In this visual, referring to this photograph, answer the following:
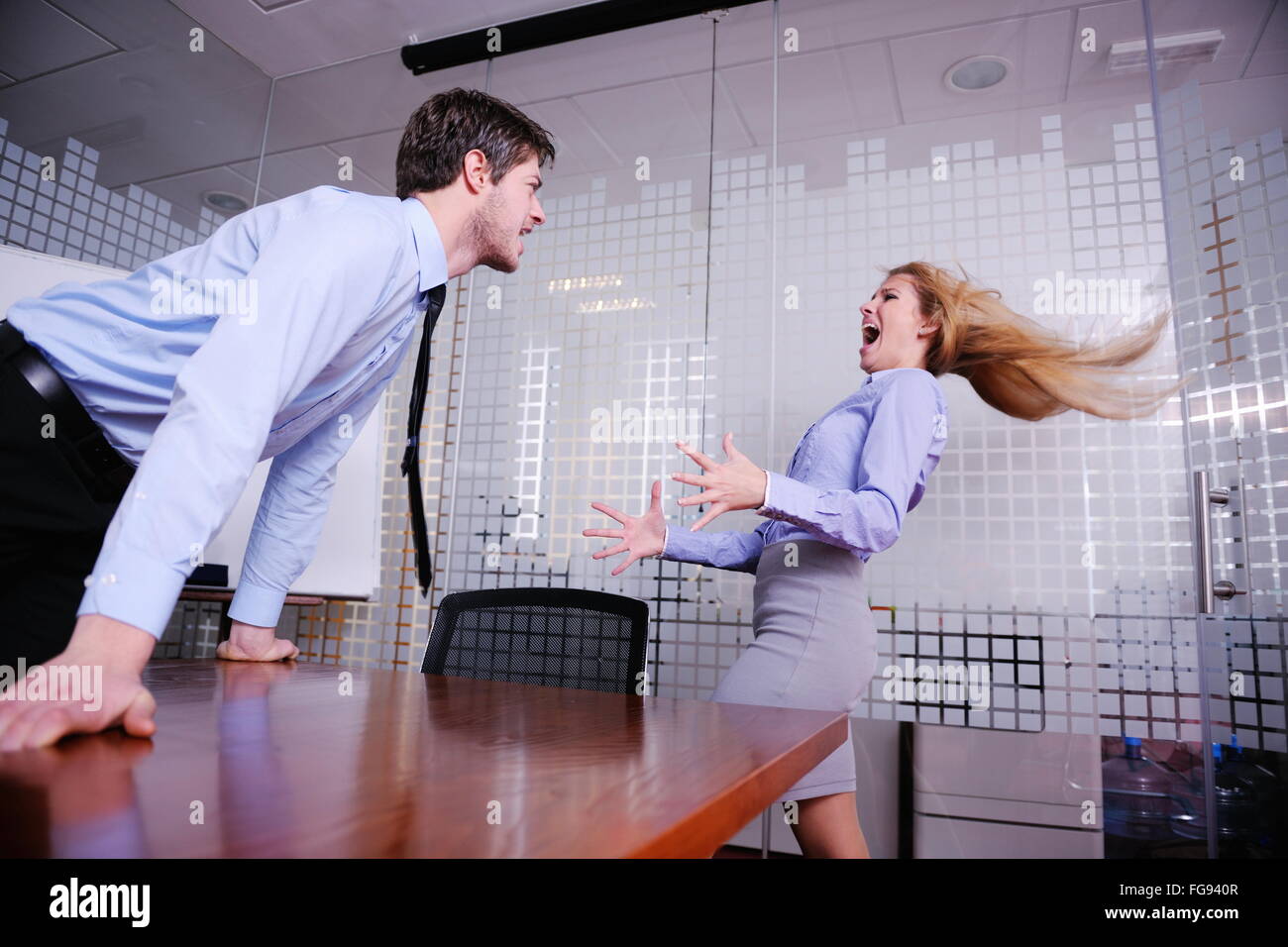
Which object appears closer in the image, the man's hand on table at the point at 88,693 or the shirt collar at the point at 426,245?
the man's hand on table at the point at 88,693

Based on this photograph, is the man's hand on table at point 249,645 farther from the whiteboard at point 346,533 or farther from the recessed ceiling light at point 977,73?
the recessed ceiling light at point 977,73

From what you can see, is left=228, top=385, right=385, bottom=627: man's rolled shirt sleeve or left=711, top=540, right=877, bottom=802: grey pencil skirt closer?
left=228, top=385, right=385, bottom=627: man's rolled shirt sleeve

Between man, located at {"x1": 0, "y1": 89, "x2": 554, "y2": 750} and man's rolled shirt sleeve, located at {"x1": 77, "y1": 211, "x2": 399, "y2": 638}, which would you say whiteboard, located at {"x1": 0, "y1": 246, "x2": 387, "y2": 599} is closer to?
man, located at {"x1": 0, "y1": 89, "x2": 554, "y2": 750}

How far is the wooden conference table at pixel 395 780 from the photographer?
43cm

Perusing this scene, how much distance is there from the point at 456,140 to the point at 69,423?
933mm

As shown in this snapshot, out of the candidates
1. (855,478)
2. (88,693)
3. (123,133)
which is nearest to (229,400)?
(88,693)

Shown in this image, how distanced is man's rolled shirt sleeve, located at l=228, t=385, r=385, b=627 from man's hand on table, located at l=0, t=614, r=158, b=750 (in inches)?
31.1

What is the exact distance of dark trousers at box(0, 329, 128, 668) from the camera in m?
1.07

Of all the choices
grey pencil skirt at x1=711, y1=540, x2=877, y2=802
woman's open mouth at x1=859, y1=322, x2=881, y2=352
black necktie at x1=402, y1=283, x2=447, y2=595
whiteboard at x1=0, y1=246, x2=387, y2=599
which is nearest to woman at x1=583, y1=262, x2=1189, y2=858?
grey pencil skirt at x1=711, y1=540, x2=877, y2=802

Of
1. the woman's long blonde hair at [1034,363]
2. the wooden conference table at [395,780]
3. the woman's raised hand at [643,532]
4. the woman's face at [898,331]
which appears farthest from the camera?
the woman's long blonde hair at [1034,363]

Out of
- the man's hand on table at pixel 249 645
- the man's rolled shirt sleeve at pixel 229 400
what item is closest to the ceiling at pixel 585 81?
the man's rolled shirt sleeve at pixel 229 400

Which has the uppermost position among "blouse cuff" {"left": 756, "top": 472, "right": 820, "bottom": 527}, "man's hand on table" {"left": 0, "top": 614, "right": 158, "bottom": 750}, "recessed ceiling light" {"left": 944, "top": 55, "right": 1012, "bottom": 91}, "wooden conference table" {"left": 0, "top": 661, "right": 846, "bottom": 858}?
"recessed ceiling light" {"left": 944, "top": 55, "right": 1012, "bottom": 91}
